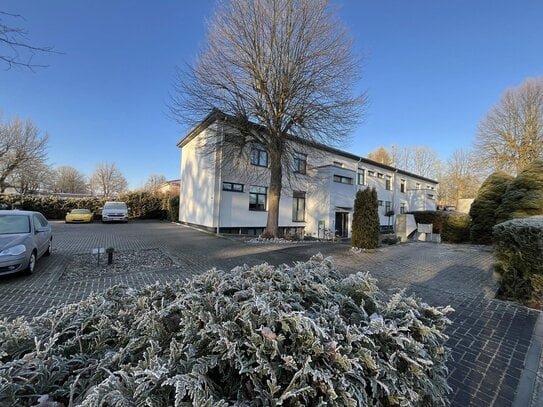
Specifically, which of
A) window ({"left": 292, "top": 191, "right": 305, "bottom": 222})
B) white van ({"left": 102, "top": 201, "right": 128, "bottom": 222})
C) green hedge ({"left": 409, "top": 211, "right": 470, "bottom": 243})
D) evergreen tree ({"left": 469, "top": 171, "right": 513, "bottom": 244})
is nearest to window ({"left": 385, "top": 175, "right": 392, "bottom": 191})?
green hedge ({"left": 409, "top": 211, "right": 470, "bottom": 243})

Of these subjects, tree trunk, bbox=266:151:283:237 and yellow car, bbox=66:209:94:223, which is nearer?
tree trunk, bbox=266:151:283:237

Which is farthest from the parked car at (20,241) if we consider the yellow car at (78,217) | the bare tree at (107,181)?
the bare tree at (107,181)

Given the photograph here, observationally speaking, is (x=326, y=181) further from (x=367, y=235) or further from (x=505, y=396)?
(x=505, y=396)

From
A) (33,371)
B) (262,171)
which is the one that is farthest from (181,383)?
(262,171)

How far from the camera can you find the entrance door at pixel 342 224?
19.8m

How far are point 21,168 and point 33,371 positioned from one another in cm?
3283

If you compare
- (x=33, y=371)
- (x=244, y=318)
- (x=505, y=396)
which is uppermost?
(x=244, y=318)

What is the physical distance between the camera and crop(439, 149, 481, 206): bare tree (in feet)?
106

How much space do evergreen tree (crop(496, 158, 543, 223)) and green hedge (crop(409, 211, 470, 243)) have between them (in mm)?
6978

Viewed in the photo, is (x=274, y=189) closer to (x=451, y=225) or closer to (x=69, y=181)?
(x=451, y=225)

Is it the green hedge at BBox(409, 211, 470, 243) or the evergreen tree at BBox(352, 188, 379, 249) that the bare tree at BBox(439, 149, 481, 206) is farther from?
the evergreen tree at BBox(352, 188, 379, 249)

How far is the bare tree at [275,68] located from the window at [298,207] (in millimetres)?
7515

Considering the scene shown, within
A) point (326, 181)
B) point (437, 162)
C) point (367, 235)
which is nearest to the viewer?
point (367, 235)

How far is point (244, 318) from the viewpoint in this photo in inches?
58.6
